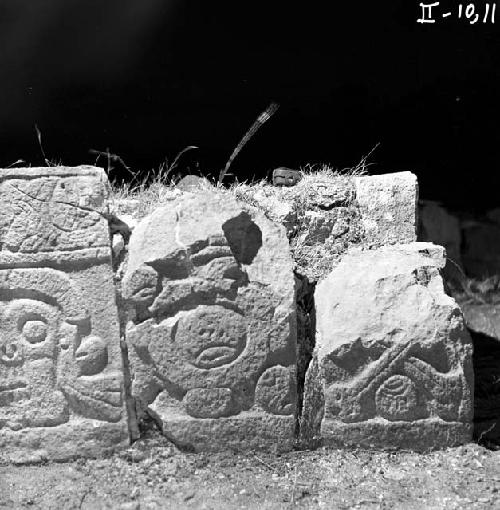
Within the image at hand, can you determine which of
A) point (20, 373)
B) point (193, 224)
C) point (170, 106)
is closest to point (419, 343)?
point (193, 224)

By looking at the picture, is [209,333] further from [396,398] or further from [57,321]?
[396,398]

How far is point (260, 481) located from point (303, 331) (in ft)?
1.86

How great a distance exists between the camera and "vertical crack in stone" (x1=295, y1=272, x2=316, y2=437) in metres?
3.47

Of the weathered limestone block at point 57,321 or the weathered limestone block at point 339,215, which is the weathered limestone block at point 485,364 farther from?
the weathered limestone block at point 57,321

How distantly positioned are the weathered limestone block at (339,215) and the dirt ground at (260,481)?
81 cm

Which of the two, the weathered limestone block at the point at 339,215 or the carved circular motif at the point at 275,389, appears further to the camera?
the weathered limestone block at the point at 339,215

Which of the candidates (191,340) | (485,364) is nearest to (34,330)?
(191,340)

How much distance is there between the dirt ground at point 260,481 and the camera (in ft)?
10.5

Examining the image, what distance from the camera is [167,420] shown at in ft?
11.1

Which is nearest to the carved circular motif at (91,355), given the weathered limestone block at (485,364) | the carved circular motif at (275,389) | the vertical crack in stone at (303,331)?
the carved circular motif at (275,389)

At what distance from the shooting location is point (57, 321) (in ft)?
11.0

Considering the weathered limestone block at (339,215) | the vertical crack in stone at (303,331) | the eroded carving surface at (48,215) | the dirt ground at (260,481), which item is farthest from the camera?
the weathered limestone block at (339,215)

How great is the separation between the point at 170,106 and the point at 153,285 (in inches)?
86.1

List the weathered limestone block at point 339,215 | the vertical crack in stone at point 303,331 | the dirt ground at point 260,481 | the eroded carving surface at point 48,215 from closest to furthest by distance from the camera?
1. the dirt ground at point 260,481
2. the eroded carving surface at point 48,215
3. the vertical crack in stone at point 303,331
4. the weathered limestone block at point 339,215
